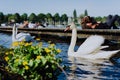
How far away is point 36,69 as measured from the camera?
10.2 meters

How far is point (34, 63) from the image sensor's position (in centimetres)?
1007

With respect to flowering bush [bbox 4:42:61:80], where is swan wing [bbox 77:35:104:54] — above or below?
below

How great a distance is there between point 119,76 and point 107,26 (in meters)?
25.6

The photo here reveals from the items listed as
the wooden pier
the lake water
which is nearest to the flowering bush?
the lake water

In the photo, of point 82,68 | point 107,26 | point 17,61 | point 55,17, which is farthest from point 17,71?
point 55,17

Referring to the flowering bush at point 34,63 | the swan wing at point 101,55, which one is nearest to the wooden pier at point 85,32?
the swan wing at point 101,55

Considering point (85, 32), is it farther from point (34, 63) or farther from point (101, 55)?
point (34, 63)

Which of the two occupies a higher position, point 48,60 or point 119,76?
point 48,60

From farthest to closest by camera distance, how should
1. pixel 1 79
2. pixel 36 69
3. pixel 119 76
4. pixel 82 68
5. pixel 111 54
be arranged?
pixel 111 54 → pixel 82 68 → pixel 119 76 → pixel 36 69 → pixel 1 79

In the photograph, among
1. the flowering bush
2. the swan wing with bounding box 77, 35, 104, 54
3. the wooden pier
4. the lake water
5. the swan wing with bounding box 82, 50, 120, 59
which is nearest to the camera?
the flowering bush

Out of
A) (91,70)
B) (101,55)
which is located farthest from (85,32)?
(91,70)

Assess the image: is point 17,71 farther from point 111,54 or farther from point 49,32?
point 49,32

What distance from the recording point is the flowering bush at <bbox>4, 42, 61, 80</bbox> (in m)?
10.1

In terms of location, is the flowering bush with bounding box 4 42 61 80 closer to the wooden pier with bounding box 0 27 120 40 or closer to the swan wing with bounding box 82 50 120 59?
the swan wing with bounding box 82 50 120 59
